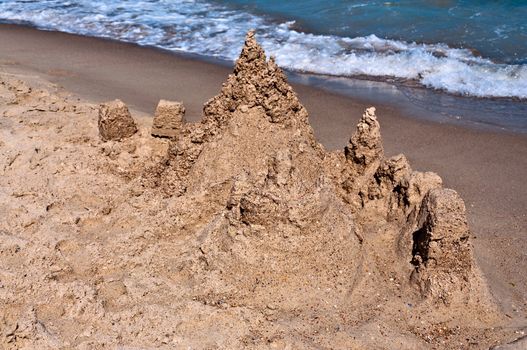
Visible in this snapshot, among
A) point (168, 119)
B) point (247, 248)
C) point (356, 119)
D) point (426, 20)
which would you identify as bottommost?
point (247, 248)

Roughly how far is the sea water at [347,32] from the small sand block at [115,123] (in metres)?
3.86

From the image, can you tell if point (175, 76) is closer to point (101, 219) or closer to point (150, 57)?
point (150, 57)

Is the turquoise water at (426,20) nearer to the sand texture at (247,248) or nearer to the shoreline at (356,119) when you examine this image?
the shoreline at (356,119)

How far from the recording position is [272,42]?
31.0 feet

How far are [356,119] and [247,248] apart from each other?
345 cm

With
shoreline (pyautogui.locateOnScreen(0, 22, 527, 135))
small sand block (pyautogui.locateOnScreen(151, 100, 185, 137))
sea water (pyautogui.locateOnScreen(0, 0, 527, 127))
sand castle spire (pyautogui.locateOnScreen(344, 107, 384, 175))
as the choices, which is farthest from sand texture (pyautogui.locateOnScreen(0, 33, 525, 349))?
sea water (pyautogui.locateOnScreen(0, 0, 527, 127))

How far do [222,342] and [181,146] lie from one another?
155 centimetres

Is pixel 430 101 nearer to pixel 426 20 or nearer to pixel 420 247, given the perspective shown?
pixel 426 20

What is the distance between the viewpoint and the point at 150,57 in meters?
8.49

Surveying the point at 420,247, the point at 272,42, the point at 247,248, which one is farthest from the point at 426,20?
the point at 247,248

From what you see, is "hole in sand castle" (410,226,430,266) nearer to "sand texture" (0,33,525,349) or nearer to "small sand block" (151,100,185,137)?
"sand texture" (0,33,525,349)

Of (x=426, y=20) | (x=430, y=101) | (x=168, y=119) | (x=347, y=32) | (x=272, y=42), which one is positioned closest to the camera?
(x=168, y=119)

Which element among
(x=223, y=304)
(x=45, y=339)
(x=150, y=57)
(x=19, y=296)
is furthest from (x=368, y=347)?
(x=150, y=57)

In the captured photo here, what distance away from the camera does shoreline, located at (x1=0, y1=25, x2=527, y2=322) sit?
3.89 meters
